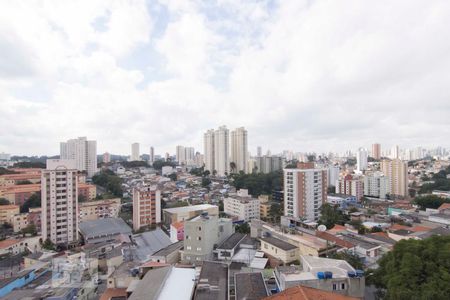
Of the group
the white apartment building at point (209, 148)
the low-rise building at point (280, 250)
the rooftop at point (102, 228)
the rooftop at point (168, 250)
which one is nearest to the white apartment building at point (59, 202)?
the rooftop at point (102, 228)

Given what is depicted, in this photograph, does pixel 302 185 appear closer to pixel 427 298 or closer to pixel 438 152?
pixel 427 298

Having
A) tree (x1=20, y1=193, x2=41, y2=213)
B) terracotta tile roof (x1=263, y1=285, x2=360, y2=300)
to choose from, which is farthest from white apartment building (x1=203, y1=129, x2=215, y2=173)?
terracotta tile roof (x1=263, y1=285, x2=360, y2=300)

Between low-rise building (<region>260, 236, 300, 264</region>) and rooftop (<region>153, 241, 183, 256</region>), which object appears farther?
rooftop (<region>153, 241, 183, 256</region>)

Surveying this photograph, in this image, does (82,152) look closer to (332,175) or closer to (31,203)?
(31,203)

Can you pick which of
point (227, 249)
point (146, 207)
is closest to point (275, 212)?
point (146, 207)

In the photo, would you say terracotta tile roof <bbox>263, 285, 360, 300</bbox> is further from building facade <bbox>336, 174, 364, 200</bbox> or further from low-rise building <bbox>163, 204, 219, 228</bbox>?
building facade <bbox>336, 174, 364, 200</bbox>
